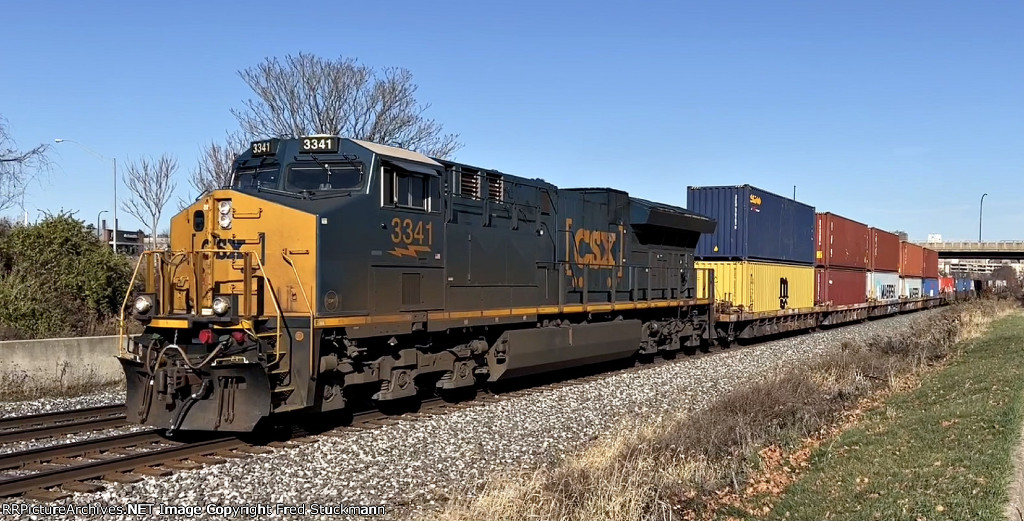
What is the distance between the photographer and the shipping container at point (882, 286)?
112 feet

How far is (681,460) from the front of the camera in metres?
8.26

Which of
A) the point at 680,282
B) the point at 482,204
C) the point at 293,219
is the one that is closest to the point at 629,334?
the point at 680,282

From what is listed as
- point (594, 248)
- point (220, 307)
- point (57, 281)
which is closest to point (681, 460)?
point (220, 307)

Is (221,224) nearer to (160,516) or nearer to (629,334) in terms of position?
(160,516)

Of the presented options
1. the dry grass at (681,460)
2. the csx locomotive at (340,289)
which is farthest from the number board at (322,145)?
the dry grass at (681,460)

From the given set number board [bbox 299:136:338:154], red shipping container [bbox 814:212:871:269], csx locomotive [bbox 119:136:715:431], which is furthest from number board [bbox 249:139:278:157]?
red shipping container [bbox 814:212:871:269]

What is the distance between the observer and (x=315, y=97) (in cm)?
2981

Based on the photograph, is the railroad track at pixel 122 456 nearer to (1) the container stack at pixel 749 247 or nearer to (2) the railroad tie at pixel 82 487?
(2) the railroad tie at pixel 82 487

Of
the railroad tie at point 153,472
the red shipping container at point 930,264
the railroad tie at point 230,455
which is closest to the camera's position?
the railroad tie at point 153,472

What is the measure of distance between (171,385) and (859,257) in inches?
1164

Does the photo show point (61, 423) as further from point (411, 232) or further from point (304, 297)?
point (411, 232)

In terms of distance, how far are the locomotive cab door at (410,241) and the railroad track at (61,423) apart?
12.6ft

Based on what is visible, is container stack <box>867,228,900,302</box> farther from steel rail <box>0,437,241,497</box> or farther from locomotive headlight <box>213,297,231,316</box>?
steel rail <box>0,437,241,497</box>

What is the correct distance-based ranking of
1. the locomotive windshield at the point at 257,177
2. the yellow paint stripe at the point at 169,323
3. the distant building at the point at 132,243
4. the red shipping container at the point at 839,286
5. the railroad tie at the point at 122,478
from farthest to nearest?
the red shipping container at the point at 839,286
the distant building at the point at 132,243
the locomotive windshield at the point at 257,177
the yellow paint stripe at the point at 169,323
the railroad tie at the point at 122,478
